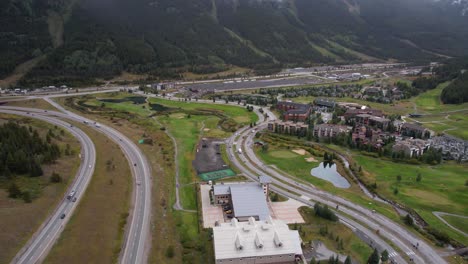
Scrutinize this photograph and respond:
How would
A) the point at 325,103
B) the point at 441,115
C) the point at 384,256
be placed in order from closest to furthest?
1. the point at 384,256
2. the point at 441,115
3. the point at 325,103

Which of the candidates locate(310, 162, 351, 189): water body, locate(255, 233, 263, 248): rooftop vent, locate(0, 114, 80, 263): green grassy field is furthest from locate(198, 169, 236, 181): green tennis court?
locate(255, 233, 263, 248): rooftop vent

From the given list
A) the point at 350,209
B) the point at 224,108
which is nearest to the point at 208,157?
the point at 350,209

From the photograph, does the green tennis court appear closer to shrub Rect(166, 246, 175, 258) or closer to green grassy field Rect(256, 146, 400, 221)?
green grassy field Rect(256, 146, 400, 221)

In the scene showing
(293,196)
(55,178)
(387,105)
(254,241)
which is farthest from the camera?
(387,105)

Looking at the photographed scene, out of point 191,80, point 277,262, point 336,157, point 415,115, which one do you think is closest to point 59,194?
point 277,262

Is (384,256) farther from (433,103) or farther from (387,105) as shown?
(433,103)

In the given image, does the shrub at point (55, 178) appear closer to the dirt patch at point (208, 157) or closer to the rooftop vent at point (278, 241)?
the dirt patch at point (208, 157)
